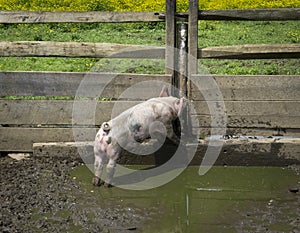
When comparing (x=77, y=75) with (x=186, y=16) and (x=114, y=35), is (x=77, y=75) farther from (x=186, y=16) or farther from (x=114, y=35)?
(x=114, y=35)

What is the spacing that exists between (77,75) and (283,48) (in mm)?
2350

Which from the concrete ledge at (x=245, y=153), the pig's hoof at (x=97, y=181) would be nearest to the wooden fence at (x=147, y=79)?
the concrete ledge at (x=245, y=153)

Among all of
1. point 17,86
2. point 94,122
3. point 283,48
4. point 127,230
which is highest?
point 283,48

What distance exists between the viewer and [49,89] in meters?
6.78

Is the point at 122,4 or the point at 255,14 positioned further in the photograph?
the point at 122,4

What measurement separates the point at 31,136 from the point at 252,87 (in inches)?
104

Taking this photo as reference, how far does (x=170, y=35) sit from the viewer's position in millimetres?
6664

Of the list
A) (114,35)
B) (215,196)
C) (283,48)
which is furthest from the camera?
(114,35)

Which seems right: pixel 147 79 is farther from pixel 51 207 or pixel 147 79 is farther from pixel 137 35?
pixel 137 35

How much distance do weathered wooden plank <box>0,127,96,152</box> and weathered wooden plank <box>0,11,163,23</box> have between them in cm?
127

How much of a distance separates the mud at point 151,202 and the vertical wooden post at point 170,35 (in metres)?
1.22

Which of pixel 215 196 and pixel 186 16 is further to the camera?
pixel 186 16

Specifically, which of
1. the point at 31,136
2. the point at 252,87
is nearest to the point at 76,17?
the point at 31,136

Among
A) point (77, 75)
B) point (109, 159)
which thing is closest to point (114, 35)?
point (77, 75)
